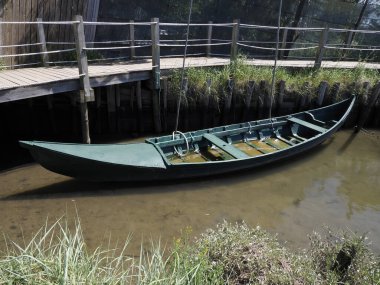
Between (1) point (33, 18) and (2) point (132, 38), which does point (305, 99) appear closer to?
(2) point (132, 38)

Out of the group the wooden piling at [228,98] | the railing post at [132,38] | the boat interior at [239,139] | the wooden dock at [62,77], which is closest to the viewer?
the wooden dock at [62,77]

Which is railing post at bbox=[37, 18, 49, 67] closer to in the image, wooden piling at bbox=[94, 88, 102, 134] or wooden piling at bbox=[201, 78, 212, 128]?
wooden piling at bbox=[94, 88, 102, 134]

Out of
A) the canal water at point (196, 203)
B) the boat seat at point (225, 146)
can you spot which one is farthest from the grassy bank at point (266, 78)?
the canal water at point (196, 203)

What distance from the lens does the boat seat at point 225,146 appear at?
7.12 m

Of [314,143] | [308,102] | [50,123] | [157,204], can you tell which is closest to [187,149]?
[157,204]

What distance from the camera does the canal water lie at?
18.4ft

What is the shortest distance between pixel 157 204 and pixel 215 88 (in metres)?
4.07

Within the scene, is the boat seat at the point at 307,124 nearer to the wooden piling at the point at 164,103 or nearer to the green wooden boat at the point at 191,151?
the green wooden boat at the point at 191,151

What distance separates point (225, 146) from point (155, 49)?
283cm

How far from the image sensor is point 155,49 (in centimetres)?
830

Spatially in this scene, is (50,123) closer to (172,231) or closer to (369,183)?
(172,231)

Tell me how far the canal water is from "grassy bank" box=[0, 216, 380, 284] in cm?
181

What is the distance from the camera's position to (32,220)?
18.3 feet

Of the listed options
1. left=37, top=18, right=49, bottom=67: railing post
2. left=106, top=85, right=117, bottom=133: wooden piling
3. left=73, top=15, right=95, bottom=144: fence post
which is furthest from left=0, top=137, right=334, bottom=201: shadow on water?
left=37, top=18, right=49, bottom=67: railing post
